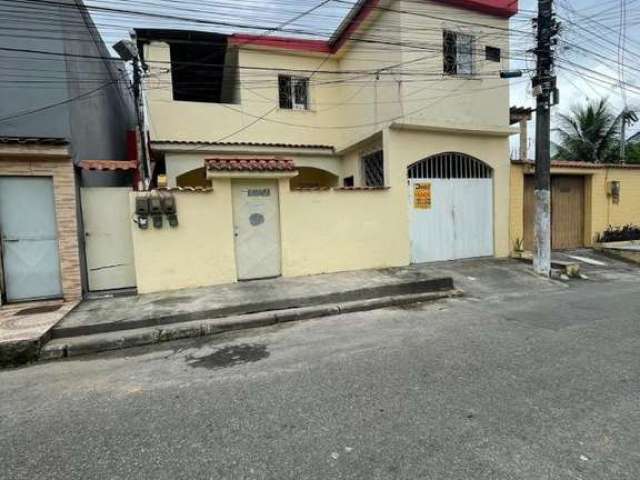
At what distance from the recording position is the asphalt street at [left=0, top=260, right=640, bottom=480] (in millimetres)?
2336

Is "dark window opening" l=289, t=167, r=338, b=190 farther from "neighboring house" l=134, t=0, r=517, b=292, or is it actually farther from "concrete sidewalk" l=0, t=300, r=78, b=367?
"concrete sidewalk" l=0, t=300, r=78, b=367

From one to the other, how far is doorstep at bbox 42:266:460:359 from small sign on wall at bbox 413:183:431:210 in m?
2.11

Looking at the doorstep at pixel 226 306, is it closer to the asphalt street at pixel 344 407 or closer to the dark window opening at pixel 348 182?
the asphalt street at pixel 344 407

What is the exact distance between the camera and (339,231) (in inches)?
321

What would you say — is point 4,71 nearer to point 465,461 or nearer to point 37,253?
point 37,253

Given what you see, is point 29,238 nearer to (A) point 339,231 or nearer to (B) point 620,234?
(A) point 339,231

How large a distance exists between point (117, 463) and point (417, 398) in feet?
7.62

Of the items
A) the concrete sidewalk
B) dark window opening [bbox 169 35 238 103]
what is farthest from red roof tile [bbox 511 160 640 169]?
the concrete sidewalk

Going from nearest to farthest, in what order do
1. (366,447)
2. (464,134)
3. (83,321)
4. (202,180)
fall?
(366,447), (83,321), (464,134), (202,180)

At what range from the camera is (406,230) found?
29.0 feet

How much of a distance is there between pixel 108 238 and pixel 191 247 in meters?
1.57

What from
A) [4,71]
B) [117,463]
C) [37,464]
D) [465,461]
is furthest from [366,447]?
[4,71]

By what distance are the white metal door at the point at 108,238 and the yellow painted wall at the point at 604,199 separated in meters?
10.1

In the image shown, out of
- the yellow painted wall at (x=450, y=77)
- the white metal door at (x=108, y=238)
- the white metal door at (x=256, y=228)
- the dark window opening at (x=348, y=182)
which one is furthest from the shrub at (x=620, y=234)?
the white metal door at (x=108, y=238)
